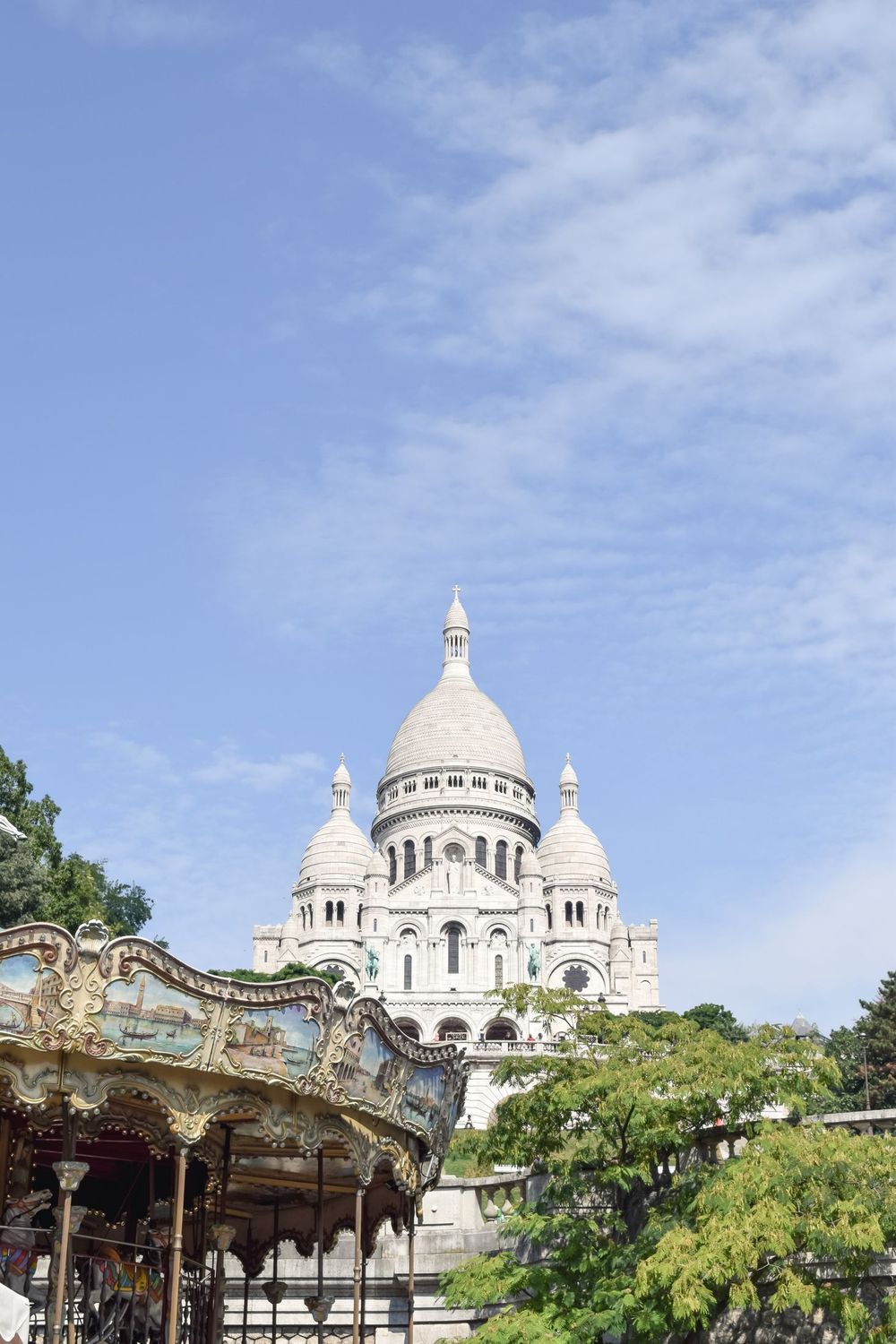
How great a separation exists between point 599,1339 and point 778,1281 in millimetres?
3410

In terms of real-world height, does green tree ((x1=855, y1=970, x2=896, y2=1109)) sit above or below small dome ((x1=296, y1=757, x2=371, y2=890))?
below

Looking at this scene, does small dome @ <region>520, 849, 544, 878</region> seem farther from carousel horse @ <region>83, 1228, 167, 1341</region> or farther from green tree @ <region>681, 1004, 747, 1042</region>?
carousel horse @ <region>83, 1228, 167, 1341</region>

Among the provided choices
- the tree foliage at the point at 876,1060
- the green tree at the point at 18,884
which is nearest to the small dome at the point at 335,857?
the tree foliage at the point at 876,1060

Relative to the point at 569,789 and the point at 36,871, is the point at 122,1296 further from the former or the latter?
the point at 569,789

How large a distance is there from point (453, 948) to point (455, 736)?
1693 cm

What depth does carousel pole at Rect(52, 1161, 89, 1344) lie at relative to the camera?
1515 centimetres

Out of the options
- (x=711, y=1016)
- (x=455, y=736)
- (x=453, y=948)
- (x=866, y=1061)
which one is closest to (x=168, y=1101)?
(x=866, y=1061)

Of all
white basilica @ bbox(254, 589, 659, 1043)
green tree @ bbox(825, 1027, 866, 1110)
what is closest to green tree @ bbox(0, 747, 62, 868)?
green tree @ bbox(825, 1027, 866, 1110)

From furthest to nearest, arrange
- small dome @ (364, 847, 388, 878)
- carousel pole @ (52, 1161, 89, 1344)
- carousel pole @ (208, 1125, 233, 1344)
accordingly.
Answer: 1. small dome @ (364, 847, 388, 878)
2. carousel pole @ (208, 1125, 233, 1344)
3. carousel pole @ (52, 1161, 89, 1344)

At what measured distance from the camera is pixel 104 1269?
17.9 m

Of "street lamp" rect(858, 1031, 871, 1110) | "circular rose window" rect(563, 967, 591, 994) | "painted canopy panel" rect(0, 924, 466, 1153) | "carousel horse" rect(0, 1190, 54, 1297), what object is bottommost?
"carousel horse" rect(0, 1190, 54, 1297)

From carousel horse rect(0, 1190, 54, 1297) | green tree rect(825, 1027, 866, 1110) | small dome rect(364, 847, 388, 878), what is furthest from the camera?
small dome rect(364, 847, 388, 878)

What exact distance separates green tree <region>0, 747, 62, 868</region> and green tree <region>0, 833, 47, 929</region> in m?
2.22

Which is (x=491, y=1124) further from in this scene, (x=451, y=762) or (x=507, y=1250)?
(x=451, y=762)
